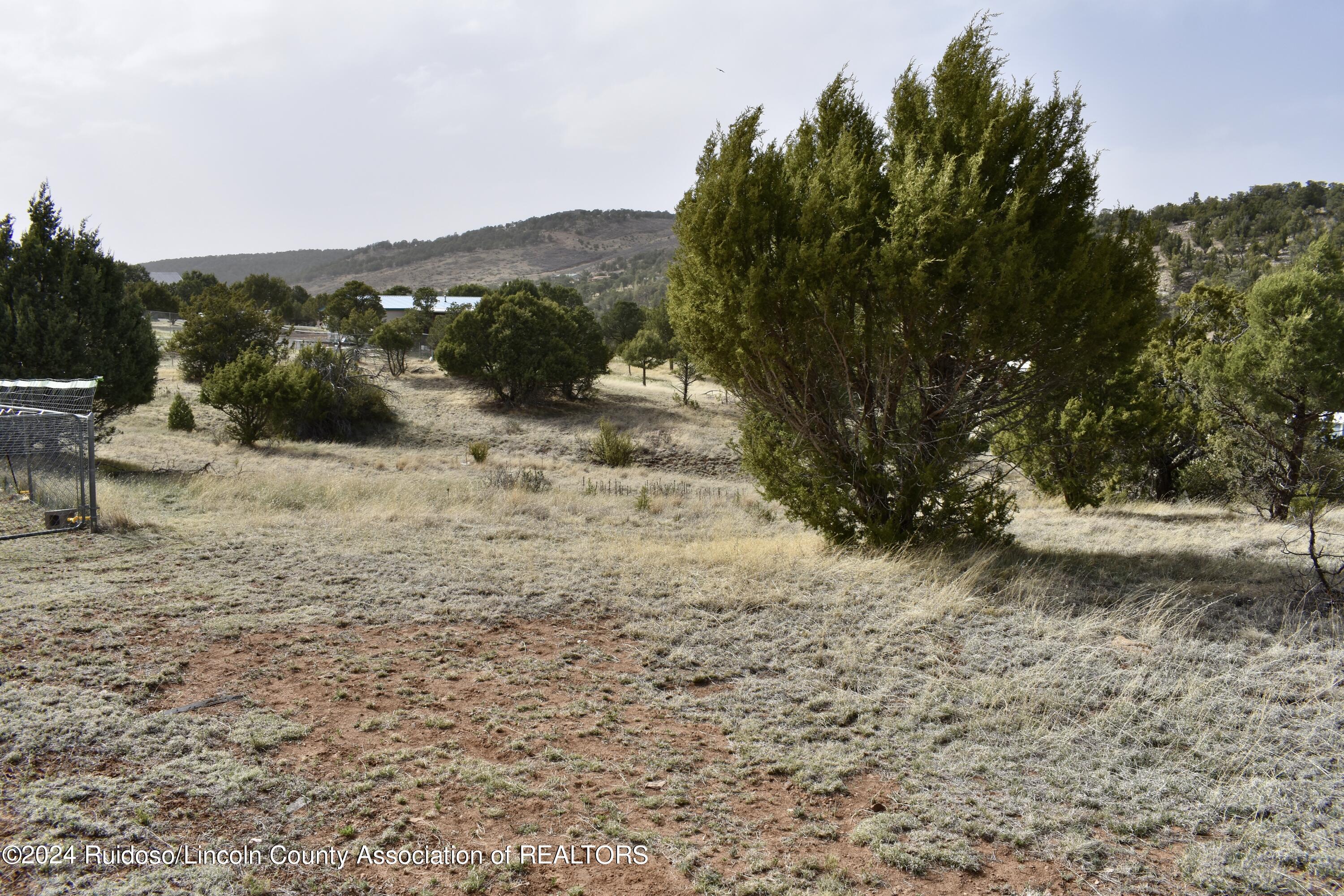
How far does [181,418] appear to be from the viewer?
26.5 meters

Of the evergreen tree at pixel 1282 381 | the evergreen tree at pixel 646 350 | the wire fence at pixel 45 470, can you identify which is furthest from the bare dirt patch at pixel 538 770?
the evergreen tree at pixel 646 350

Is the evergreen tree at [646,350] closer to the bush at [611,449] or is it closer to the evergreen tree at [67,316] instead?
the bush at [611,449]

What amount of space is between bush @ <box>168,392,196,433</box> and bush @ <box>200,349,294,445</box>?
152 cm

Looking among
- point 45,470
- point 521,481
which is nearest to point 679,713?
point 45,470

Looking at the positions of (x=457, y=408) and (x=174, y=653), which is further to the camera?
(x=457, y=408)

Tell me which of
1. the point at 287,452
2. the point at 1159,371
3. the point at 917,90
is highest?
the point at 917,90

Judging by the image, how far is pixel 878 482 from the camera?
347 inches

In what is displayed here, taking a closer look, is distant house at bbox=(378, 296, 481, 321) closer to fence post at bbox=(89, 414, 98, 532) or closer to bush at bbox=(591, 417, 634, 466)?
bush at bbox=(591, 417, 634, 466)

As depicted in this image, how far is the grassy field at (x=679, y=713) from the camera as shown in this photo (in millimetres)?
3361

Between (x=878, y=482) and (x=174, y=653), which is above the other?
(x=878, y=482)

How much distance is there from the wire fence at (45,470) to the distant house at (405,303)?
163 ft

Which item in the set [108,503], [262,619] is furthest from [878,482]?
[108,503]

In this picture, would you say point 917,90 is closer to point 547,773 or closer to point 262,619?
point 547,773

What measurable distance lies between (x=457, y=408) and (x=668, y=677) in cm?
3358
